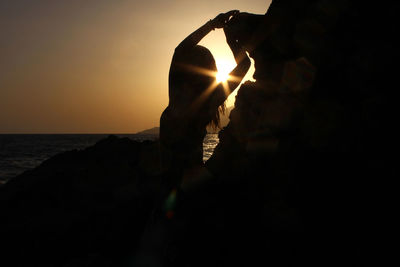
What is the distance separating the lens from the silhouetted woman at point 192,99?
280 centimetres

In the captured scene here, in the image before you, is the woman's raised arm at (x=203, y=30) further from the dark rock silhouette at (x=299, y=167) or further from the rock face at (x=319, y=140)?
the rock face at (x=319, y=140)

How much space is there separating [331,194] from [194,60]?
2.43 m

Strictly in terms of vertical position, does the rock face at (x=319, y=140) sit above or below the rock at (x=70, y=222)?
above

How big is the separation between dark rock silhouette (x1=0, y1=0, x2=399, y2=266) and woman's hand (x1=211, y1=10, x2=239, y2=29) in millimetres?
248

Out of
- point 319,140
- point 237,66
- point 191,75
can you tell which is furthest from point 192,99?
point 319,140

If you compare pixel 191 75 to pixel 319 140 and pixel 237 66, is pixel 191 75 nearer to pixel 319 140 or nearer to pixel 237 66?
pixel 237 66

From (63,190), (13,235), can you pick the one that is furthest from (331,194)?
(63,190)

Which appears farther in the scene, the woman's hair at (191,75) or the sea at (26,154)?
the sea at (26,154)

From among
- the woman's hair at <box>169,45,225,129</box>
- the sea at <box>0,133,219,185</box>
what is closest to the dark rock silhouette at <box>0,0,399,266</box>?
the woman's hair at <box>169,45,225,129</box>

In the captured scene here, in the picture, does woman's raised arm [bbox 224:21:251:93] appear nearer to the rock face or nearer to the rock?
the rock face

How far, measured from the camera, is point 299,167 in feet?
12.0

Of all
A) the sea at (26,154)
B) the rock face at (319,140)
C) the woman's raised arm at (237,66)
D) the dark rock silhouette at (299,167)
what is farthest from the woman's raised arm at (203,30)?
the sea at (26,154)

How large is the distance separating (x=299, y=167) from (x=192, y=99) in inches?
76.1

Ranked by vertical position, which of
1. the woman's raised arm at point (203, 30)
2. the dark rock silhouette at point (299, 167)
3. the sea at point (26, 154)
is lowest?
the sea at point (26, 154)
